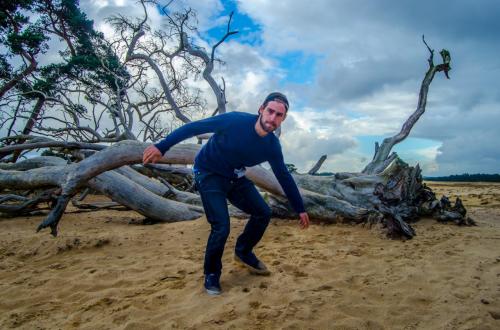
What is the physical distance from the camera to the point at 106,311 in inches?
109

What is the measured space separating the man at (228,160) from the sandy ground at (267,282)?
0.33m

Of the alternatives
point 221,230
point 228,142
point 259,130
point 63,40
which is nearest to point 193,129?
point 228,142

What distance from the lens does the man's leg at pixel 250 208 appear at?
135 inches

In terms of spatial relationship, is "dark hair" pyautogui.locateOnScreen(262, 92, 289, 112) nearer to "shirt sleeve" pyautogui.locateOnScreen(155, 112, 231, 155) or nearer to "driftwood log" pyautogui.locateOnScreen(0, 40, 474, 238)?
"shirt sleeve" pyautogui.locateOnScreen(155, 112, 231, 155)

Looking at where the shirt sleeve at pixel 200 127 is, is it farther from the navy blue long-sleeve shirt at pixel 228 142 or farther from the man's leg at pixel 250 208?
the man's leg at pixel 250 208

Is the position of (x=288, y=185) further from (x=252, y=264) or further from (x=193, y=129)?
(x=193, y=129)

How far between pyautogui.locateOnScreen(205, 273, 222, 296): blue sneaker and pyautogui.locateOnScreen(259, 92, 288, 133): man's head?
4.54ft

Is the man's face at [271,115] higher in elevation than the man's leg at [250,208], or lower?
higher

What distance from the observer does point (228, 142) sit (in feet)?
10.5

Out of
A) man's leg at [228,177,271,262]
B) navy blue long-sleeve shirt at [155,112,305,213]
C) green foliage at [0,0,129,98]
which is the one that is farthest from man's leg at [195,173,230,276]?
green foliage at [0,0,129,98]

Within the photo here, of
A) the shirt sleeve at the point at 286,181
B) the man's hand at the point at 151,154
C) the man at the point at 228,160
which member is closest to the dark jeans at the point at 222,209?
the man at the point at 228,160

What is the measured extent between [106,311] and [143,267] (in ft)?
3.47

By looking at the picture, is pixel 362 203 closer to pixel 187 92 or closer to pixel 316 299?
pixel 316 299

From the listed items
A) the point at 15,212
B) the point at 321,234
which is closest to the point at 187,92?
the point at 15,212
